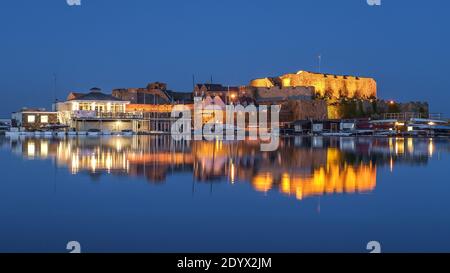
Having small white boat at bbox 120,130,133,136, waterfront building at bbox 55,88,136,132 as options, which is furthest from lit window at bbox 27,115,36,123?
small white boat at bbox 120,130,133,136

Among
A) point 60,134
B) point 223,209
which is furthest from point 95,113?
point 223,209

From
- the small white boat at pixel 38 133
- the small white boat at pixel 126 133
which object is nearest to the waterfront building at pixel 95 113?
the small white boat at pixel 126 133

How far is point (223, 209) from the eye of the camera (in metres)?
9.89

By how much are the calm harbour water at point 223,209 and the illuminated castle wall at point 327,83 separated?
6635 centimetres

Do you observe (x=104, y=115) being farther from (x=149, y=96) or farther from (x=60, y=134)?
(x=149, y=96)

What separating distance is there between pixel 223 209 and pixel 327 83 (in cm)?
7670

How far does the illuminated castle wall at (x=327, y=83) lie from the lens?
8306 centimetres

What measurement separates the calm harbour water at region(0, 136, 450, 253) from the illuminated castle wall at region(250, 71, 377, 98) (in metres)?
66.3

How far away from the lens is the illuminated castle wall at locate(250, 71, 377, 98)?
83.1m

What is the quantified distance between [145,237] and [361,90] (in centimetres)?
8552

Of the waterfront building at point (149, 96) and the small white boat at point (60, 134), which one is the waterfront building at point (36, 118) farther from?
the waterfront building at point (149, 96)

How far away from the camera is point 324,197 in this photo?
11219 millimetres
